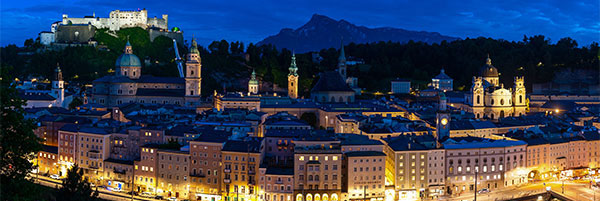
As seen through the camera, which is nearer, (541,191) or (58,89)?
(541,191)

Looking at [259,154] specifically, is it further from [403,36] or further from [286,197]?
[403,36]

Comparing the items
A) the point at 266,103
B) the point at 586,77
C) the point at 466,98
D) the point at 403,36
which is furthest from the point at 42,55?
the point at 403,36

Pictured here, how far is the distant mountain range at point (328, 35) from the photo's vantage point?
157625 millimetres

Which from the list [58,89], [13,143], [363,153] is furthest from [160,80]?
[13,143]

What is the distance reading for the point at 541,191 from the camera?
1602 inches

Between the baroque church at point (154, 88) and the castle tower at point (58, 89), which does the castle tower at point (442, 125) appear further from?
the castle tower at point (58, 89)

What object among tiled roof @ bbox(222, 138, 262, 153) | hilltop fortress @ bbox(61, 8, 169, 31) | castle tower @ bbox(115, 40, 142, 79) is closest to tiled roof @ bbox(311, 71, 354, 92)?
castle tower @ bbox(115, 40, 142, 79)

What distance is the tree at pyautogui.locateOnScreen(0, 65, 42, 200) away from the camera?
14125 mm

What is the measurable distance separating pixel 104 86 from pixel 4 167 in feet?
177

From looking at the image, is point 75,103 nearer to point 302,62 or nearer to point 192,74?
point 192,74

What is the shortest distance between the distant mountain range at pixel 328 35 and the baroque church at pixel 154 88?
278 feet

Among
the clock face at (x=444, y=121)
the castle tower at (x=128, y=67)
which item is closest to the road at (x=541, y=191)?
the clock face at (x=444, y=121)

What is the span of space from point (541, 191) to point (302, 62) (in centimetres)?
4606

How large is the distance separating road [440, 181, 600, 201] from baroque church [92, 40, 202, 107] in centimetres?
3325
